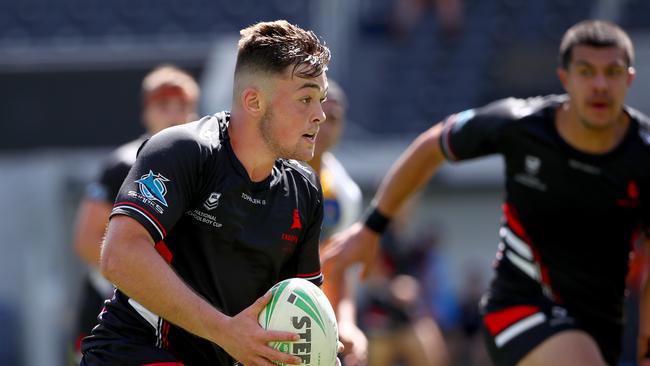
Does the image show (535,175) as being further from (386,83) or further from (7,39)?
(7,39)

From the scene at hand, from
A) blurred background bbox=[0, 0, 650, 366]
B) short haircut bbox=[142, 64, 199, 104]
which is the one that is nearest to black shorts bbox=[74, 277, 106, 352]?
short haircut bbox=[142, 64, 199, 104]

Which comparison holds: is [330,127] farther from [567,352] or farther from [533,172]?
[567,352]

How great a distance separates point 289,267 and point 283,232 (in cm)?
21

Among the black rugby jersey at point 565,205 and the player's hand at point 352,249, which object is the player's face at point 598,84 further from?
the player's hand at point 352,249

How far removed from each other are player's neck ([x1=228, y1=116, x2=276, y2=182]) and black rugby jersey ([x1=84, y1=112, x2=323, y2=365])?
0.03 meters

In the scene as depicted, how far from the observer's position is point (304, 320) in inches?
166

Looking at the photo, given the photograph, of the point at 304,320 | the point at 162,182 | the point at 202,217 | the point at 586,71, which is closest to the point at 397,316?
the point at 586,71

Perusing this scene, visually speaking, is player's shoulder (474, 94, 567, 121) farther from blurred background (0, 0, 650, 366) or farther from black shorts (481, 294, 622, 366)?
blurred background (0, 0, 650, 366)

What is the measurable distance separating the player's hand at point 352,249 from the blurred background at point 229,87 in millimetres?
5724

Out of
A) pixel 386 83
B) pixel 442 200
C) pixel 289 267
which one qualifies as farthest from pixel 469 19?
pixel 289 267

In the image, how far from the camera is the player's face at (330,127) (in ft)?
22.3

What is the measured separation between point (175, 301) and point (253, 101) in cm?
88

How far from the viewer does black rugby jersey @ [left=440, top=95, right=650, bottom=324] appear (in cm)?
627

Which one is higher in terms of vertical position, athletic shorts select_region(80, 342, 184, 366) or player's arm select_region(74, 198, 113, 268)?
athletic shorts select_region(80, 342, 184, 366)
